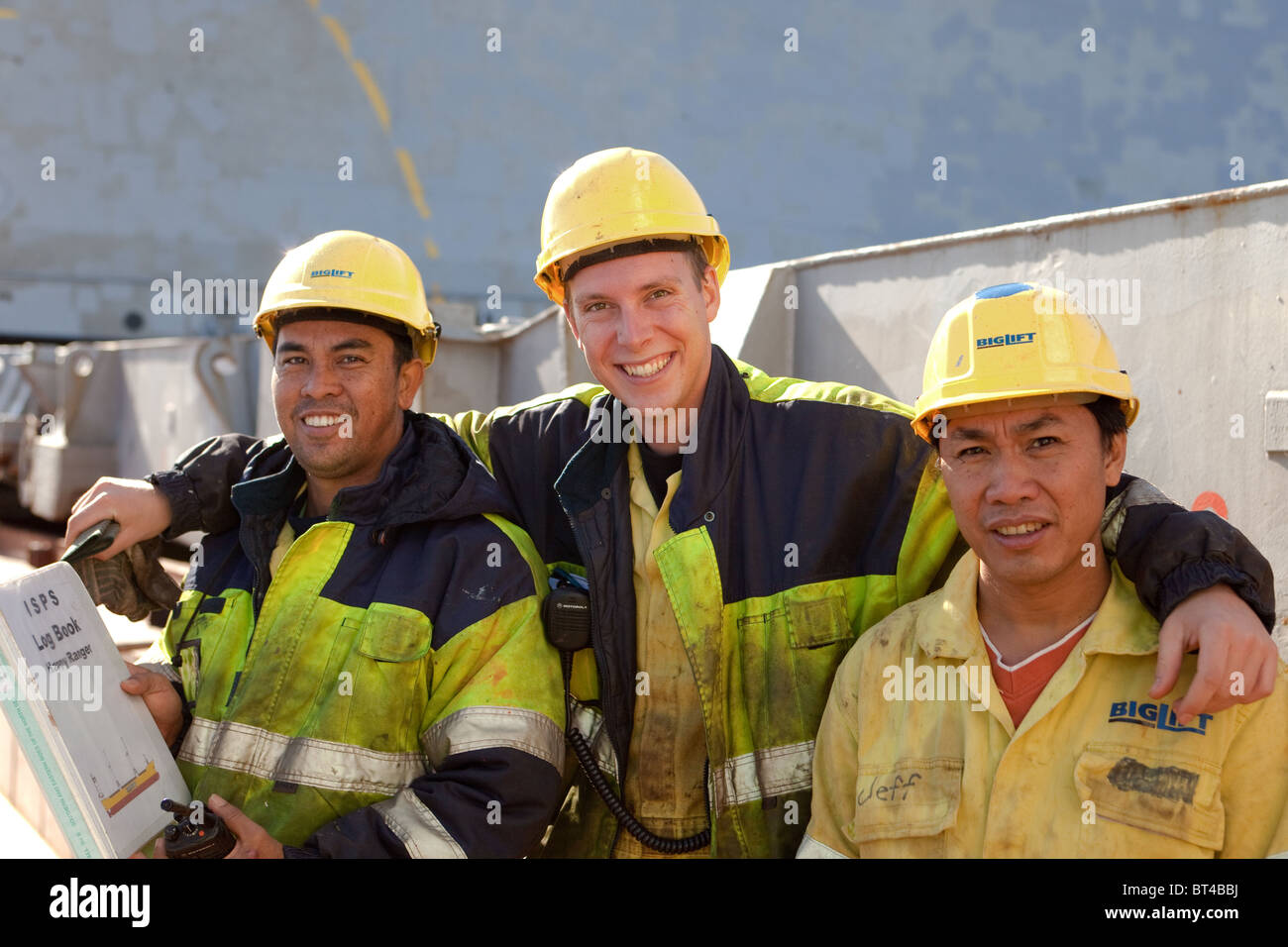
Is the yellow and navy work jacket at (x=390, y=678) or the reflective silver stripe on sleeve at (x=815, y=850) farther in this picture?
the yellow and navy work jacket at (x=390, y=678)

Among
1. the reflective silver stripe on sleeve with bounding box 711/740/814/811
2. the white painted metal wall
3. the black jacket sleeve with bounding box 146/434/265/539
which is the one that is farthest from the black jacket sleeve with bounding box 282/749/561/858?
the white painted metal wall

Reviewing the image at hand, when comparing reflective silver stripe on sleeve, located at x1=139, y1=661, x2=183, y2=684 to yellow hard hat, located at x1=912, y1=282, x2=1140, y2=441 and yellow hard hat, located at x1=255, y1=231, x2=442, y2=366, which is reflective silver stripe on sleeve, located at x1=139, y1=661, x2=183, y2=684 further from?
yellow hard hat, located at x1=912, y1=282, x2=1140, y2=441

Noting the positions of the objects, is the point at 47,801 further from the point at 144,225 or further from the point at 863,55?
the point at 863,55

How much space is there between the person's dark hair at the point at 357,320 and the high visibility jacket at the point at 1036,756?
135 cm

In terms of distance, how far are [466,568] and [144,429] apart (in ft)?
24.5

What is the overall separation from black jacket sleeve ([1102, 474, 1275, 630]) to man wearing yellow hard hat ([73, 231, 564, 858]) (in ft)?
4.08

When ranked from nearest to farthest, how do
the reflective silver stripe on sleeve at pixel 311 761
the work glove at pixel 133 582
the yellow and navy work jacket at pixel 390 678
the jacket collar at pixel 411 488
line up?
the yellow and navy work jacket at pixel 390 678
the reflective silver stripe on sleeve at pixel 311 761
the jacket collar at pixel 411 488
the work glove at pixel 133 582

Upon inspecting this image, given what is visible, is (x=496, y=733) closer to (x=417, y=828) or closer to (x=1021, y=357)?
(x=417, y=828)

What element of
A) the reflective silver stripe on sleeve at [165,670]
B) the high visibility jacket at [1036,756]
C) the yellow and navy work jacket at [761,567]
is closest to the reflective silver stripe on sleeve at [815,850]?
the high visibility jacket at [1036,756]

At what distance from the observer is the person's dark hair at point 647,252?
278cm

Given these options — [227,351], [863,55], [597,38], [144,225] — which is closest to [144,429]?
[227,351]

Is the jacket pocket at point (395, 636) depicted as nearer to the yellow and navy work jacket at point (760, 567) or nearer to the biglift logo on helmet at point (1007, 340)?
the yellow and navy work jacket at point (760, 567)

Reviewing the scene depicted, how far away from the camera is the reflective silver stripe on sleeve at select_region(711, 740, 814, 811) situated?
258 centimetres

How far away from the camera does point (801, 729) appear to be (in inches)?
102
